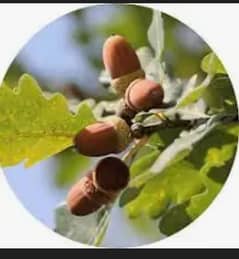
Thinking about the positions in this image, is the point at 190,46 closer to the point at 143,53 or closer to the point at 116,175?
the point at 143,53

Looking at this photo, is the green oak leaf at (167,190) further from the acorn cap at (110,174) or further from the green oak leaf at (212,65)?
the green oak leaf at (212,65)

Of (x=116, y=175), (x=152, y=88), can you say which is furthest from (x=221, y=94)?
(x=116, y=175)

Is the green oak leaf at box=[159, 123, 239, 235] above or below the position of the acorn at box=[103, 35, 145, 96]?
below

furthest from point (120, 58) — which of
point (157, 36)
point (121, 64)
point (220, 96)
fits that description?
→ point (220, 96)

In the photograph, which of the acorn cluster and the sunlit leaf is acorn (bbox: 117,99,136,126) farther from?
the sunlit leaf

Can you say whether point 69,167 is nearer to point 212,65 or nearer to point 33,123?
point 33,123

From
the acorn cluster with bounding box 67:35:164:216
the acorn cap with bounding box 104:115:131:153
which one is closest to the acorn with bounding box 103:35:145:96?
the acorn cluster with bounding box 67:35:164:216

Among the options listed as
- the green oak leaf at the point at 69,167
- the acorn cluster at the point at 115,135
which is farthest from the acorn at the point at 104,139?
the green oak leaf at the point at 69,167
